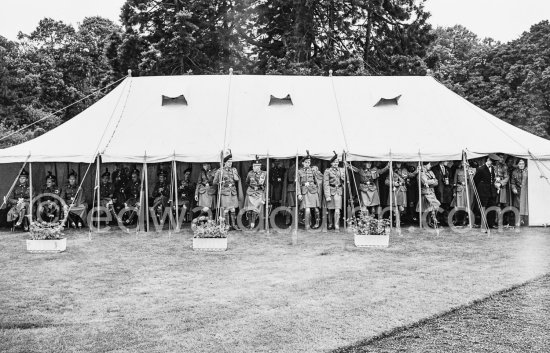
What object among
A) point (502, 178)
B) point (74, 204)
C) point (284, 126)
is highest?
point (284, 126)

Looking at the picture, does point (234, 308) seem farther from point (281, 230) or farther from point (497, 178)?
point (497, 178)

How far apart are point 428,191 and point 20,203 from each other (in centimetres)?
804

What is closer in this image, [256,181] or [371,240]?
[371,240]

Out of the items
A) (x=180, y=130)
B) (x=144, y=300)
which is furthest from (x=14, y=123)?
(x=144, y=300)

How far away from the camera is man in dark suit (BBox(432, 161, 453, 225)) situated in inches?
440

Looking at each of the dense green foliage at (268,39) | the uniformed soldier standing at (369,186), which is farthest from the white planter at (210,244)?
the dense green foliage at (268,39)

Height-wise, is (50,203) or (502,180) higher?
(502,180)

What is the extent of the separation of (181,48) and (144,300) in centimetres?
1736

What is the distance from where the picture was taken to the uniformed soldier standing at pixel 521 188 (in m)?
10.8

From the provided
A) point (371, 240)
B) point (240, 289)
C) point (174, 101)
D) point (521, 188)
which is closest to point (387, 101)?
point (521, 188)

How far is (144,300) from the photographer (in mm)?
5633

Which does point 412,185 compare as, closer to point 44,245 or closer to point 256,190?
point 256,190

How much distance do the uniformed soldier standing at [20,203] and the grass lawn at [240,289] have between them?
41.9 inches

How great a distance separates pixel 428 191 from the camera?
10617mm
